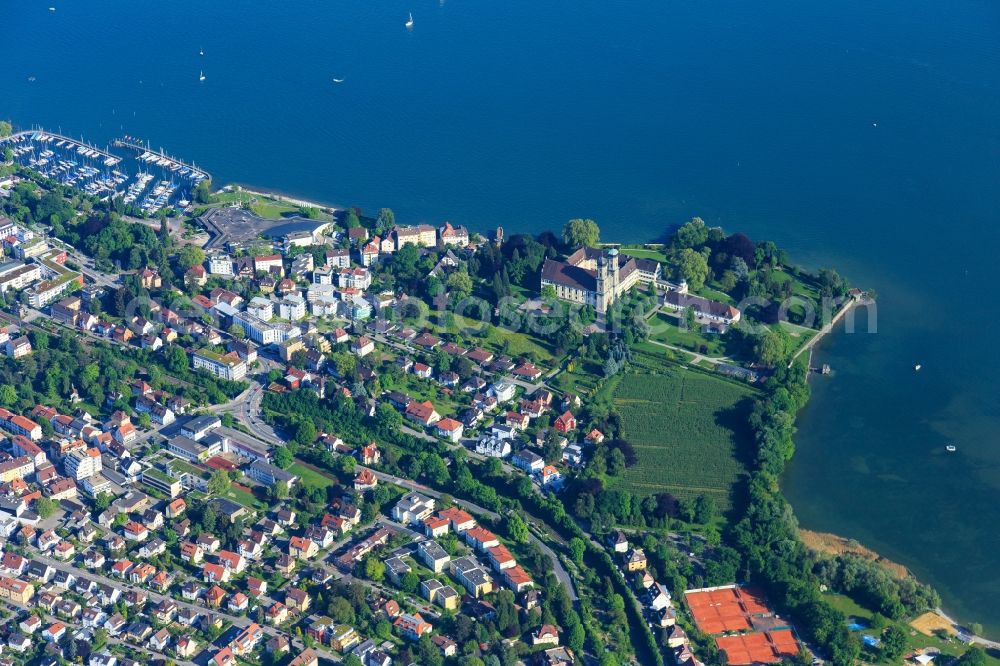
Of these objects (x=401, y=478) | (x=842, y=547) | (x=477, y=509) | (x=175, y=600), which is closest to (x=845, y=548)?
(x=842, y=547)

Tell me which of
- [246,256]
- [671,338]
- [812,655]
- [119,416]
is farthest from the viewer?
[246,256]

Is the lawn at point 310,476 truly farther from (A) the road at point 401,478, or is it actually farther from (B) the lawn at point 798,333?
(B) the lawn at point 798,333

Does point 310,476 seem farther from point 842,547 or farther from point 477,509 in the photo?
point 842,547

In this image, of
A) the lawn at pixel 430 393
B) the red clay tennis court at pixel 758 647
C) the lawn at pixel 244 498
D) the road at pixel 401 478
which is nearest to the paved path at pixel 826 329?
the lawn at pixel 430 393

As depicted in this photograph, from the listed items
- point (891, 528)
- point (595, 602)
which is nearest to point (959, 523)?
point (891, 528)

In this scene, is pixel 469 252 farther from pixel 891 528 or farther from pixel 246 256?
pixel 891 528

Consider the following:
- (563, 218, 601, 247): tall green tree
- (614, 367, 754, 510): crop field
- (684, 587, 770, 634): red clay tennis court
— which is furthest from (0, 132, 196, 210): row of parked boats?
(684, 587, 770, 634): red clay tennis court
